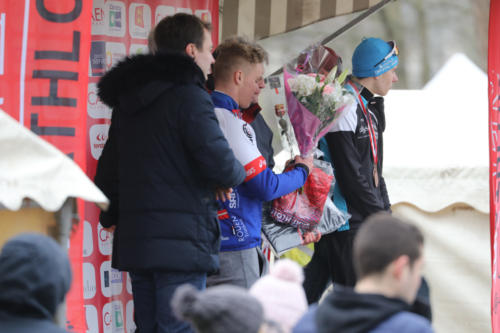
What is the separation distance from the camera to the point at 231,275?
149 inches

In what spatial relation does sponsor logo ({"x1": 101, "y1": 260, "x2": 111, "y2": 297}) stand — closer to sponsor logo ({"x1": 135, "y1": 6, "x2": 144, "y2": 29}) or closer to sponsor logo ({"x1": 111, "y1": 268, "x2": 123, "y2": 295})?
sponsor logo ({"x1": 111, "y1": 268, "x2": 123, "y2": 295})

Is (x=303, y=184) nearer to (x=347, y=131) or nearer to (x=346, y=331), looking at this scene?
(x=347, y=131)

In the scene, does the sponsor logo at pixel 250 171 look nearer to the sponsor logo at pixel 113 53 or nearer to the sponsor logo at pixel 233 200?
the sponsor logo at pixel 233 200

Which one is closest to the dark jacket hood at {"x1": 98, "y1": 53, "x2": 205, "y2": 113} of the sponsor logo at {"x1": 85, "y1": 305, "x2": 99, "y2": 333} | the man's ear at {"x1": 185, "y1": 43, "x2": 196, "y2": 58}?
the man's ear at {"x1": 185, "y1": 43, "x2": 196, "y2": 58}

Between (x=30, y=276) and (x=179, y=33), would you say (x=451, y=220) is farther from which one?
(x=30, y=276)

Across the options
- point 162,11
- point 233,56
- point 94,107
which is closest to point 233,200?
point 233,56

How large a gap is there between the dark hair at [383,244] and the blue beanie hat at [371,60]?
251 centimetres

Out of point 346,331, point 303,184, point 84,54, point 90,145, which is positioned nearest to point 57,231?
point 84,54

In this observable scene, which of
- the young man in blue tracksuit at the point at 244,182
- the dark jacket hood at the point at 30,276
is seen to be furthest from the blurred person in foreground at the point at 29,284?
the young man in blue tracksuit at the point at 244,182

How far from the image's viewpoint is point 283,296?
2371mm

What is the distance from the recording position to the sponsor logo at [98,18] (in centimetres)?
480

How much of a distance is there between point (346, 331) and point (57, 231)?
1.25 meters

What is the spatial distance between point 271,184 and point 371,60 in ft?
4.16

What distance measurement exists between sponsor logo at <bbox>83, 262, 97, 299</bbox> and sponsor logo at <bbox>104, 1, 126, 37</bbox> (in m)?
1.43
